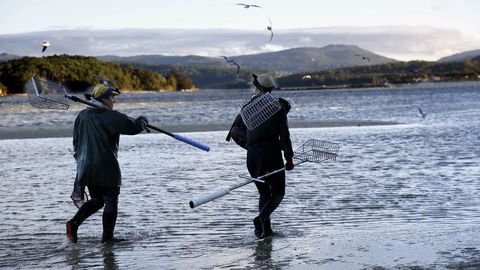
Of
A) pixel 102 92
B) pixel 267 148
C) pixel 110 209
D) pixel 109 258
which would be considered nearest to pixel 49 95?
pixel 102 92

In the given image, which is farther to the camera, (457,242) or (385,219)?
(385,219)

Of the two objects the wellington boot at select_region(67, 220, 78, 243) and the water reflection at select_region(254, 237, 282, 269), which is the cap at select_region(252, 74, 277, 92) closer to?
the water reflection at select_region(254, 237, 282, 269)

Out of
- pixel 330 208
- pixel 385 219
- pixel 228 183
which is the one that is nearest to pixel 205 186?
pixel 228 183

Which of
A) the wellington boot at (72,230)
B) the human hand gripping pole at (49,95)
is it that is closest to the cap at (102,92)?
the human hand gripping pole at (49,95)

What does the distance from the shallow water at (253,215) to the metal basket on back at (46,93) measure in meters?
1.62

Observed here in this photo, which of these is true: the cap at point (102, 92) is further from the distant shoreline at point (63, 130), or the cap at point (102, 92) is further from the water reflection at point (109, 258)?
the distant shoreline at point (63, 130)

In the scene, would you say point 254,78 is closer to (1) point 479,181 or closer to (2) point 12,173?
(1) point 479,181

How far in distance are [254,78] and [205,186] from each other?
204 inches

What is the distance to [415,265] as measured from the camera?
7793mm

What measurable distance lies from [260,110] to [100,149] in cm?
189

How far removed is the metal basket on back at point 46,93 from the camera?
31.8 feet

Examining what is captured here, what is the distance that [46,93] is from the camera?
32.9 ft

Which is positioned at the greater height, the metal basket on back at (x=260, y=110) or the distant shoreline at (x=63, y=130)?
the metal basket on back at (x=260, y=110)

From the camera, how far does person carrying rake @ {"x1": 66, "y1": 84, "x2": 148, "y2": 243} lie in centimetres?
904
